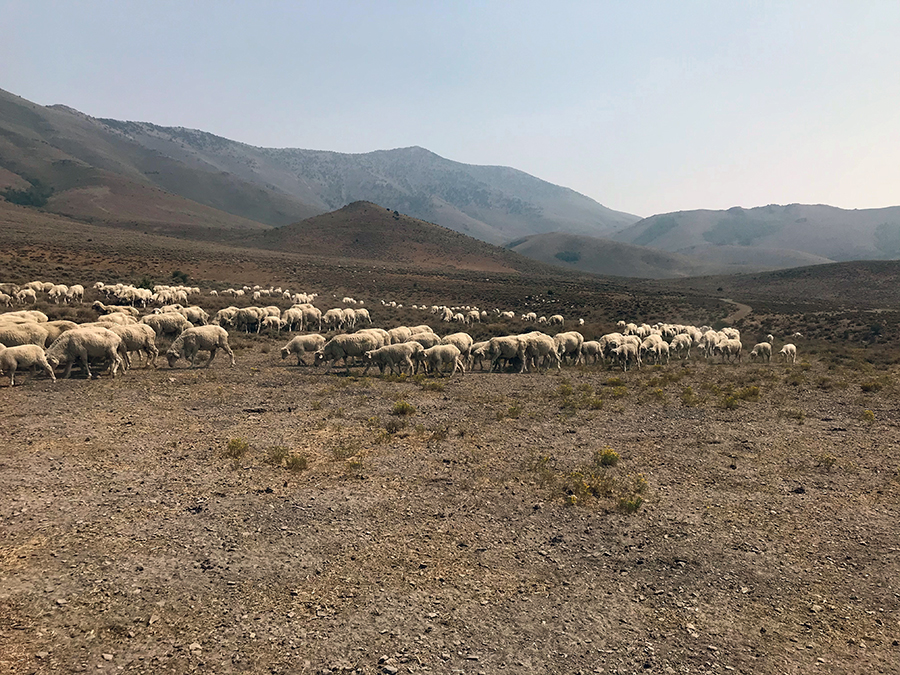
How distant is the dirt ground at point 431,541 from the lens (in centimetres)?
511

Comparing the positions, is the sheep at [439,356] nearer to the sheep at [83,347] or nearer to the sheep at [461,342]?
the sheep at [461,342]

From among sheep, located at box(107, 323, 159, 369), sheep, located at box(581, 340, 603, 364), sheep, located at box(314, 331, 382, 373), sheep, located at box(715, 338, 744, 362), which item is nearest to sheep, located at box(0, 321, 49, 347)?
sheep, located at box(107, 323, 159, 369)

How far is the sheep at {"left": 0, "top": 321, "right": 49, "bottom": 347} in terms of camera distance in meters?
15.9

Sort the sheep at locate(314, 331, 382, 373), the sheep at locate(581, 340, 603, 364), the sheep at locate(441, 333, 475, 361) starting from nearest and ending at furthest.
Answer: the sheep at locate(314, 331, 382, 373) < the sheep at locate(441, 333, 475, 361) < the sheep at locate(581, 340, 603, 364)

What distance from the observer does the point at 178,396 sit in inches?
558

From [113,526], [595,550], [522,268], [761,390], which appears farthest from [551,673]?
[522,268]

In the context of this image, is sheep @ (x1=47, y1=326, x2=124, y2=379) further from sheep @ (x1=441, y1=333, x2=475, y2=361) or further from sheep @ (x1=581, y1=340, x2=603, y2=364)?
sheep @ (x1=581, y1=340, x2=603, y2=364)

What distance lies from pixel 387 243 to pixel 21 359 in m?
122

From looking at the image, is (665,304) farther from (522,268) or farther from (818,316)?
(522,268)

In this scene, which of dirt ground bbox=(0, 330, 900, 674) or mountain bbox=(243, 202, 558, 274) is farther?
mountain bbox=(243, 202, 558, 274)

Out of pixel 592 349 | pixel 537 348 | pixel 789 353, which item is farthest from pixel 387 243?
pixel 537 348

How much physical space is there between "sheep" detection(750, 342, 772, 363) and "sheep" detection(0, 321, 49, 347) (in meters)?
33.7

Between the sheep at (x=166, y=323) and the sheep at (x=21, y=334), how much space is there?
5.16 meters

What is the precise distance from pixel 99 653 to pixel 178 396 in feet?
34.7
